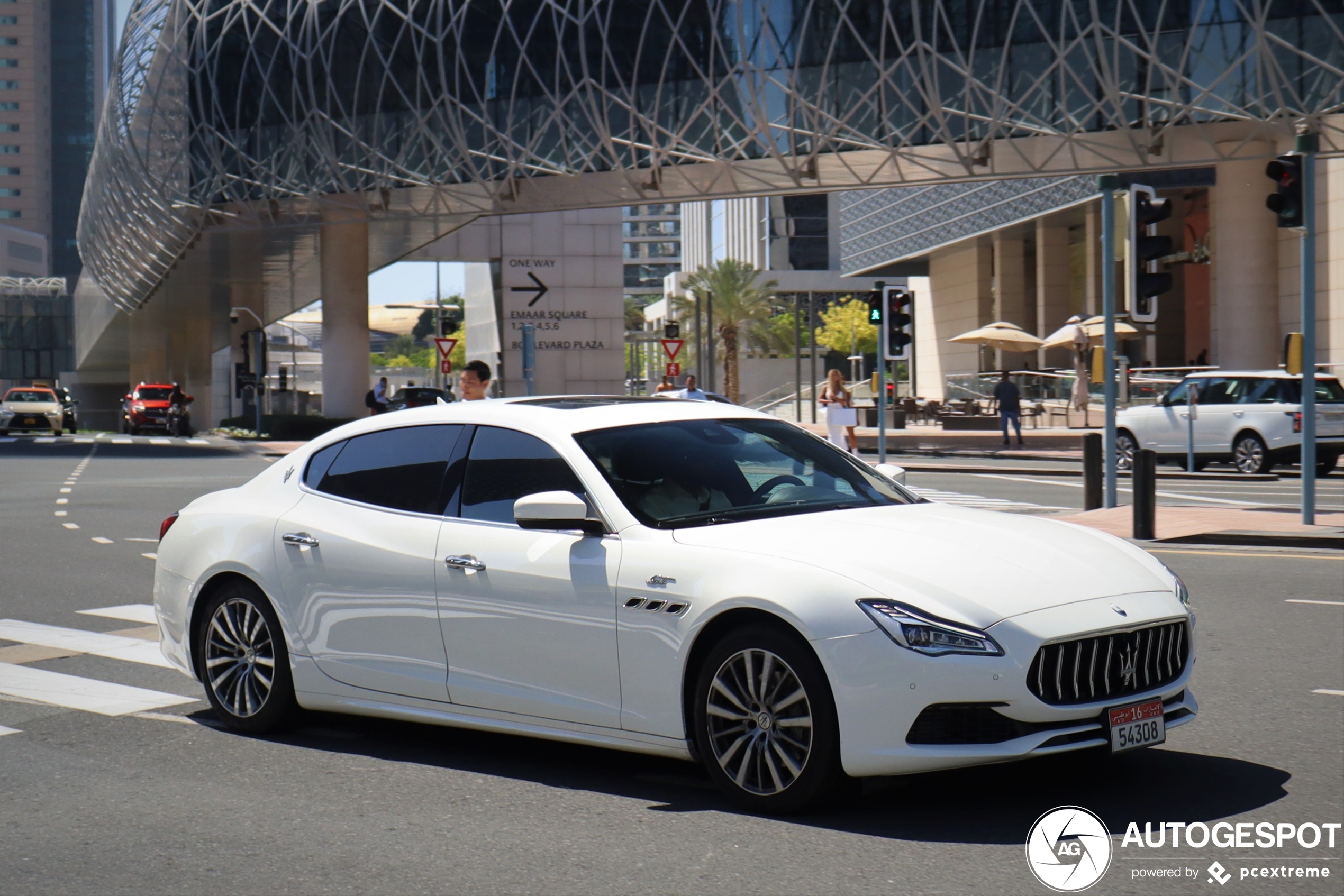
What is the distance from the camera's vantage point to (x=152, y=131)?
4834cm

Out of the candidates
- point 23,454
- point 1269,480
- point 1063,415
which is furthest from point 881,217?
point 1269,480

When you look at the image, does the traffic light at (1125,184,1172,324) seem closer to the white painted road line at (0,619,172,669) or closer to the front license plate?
the white painted road line at (0,619,172,669)

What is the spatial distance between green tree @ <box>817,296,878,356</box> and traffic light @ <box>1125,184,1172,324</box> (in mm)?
94859

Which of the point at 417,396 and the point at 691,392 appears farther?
the point at 417,396

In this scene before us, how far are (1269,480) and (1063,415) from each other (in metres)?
23.3

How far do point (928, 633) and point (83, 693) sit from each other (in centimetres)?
482

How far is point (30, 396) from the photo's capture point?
5638 cm

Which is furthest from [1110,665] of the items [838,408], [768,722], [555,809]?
[838,408]

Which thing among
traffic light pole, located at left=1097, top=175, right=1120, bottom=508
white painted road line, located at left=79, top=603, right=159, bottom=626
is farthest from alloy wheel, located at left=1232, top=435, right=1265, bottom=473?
white painted road line, located at left=79, top=603, right=159, bottom=626

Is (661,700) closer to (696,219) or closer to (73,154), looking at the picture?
(696,219)

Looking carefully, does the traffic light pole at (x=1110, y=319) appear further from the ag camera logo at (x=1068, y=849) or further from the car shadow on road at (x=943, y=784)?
Answer: the ag camera logo at (x=1068, y=849)

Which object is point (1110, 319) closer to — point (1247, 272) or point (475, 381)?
point (475, 381)
